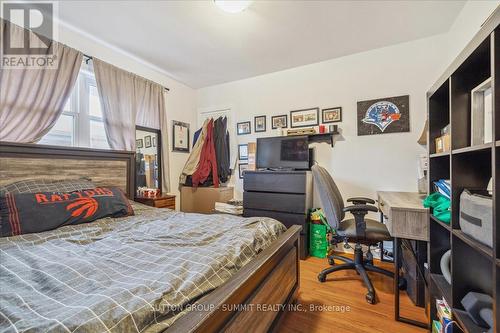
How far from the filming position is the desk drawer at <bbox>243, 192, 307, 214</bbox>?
264 centimetres

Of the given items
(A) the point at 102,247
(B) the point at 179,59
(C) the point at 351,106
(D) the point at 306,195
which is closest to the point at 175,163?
(B) the point at 179,59

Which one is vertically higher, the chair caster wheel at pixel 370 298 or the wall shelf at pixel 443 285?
the wall shelf at pixel 443 285

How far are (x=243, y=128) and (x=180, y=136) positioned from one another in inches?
41.6

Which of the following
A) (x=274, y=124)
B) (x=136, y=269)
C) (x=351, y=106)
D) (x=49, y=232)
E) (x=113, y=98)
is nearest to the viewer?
(x=136, y=269)

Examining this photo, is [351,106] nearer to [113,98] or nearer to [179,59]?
[179,59]

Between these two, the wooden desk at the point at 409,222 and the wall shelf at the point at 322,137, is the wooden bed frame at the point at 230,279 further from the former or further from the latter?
the wall shelf at the point at 322,137

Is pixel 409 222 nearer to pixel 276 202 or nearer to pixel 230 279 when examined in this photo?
pixel 230 279

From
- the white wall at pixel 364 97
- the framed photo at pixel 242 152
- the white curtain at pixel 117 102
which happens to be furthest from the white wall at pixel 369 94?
the white curtain at pixel 117 102

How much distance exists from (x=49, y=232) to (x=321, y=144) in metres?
2.88

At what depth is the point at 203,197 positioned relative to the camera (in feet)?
11.0

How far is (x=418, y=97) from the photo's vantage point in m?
2.49

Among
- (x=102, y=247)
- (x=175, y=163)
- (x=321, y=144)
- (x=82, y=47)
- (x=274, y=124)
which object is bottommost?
(x=102, y=247)

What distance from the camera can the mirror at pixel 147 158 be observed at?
2.90m

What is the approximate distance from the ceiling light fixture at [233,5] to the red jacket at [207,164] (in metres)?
1.91
